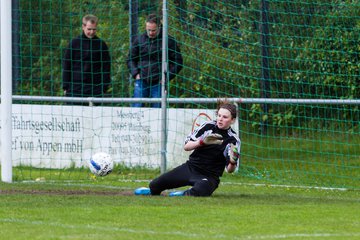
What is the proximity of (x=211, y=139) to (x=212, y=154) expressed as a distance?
1.20 ft

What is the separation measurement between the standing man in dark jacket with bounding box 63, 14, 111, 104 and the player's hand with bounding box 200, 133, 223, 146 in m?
4.71

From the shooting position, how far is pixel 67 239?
764 centimetres

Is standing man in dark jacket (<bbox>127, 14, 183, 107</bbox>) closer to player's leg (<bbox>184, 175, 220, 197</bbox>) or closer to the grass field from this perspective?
the grass field

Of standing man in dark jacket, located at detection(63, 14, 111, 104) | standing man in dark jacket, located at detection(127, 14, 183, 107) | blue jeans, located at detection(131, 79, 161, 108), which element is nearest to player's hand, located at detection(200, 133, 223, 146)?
standing man in dark jacket, located at detection(127, 14, 183, 107)

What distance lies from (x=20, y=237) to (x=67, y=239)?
0.42 m

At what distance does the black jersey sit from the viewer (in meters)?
11.6

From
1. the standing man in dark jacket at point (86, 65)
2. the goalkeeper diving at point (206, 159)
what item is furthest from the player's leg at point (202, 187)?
the standing man in dark jacket at point (86, 65)

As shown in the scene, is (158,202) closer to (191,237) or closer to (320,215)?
(320,215)

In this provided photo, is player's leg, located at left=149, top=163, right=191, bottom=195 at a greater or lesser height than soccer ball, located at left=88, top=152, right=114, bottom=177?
lesser

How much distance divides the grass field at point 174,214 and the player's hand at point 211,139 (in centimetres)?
66

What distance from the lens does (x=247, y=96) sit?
1580 centimetres

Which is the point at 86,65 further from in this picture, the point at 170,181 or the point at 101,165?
the point at 170,181

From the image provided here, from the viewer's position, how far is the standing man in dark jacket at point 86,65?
1568cm

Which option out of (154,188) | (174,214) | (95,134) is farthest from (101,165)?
(95,134)
